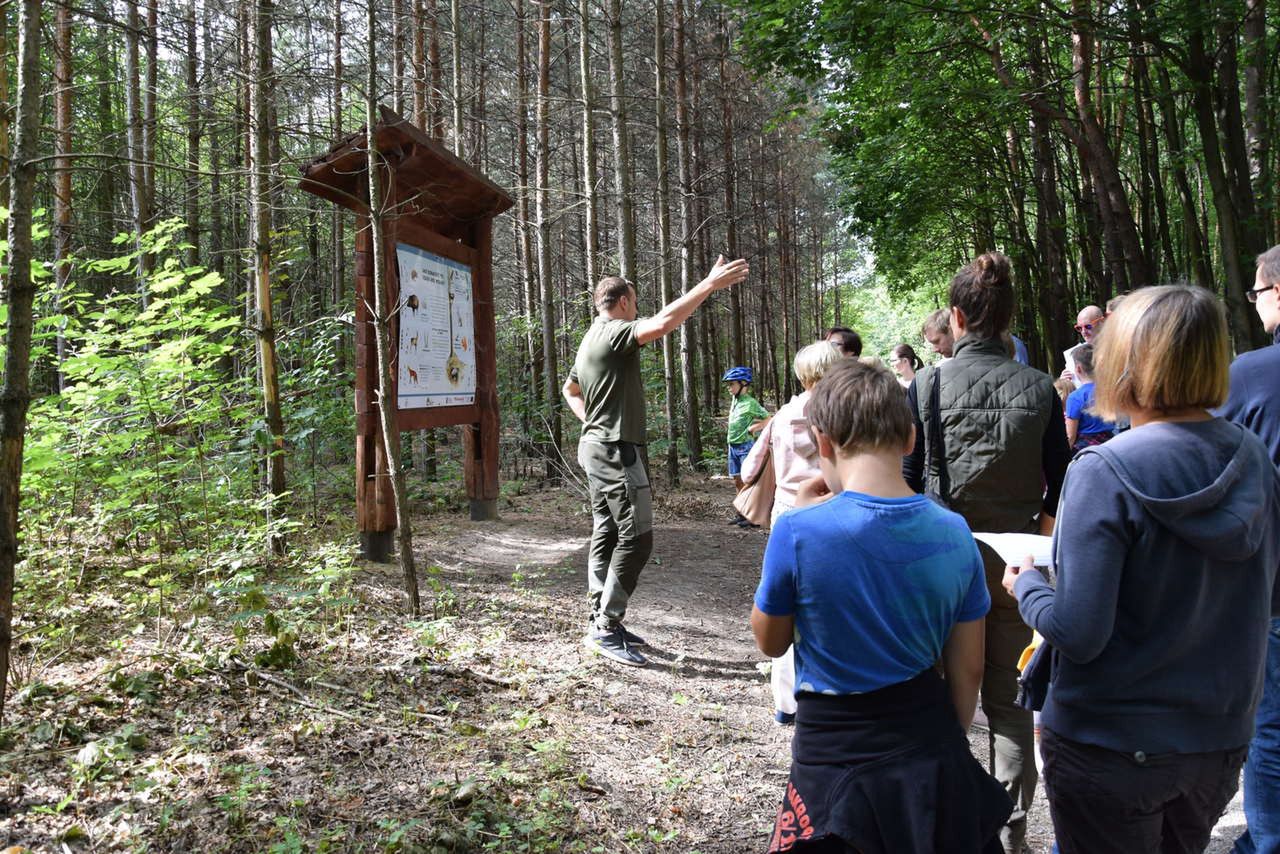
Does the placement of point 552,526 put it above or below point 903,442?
below

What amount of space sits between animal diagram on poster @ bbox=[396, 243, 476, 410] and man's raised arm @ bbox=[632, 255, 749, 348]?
2.69 meters

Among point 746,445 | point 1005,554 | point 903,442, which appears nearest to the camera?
point 903,442

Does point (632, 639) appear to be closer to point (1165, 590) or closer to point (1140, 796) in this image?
point (1140, 796)

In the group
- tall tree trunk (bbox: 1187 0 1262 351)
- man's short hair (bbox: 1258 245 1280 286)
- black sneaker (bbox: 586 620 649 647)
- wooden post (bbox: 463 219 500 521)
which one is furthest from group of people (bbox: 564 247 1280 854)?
tall tree trunk (bbox: 1187 0 1262 351)

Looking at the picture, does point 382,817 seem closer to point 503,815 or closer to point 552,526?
point 503,815

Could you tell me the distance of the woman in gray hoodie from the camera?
5.34 ft

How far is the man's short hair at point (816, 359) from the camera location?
3625mm

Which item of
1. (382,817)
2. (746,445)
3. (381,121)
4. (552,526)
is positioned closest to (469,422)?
(552,526)

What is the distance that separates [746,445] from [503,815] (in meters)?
7.70

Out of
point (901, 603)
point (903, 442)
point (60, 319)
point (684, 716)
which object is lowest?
point (684, 716)

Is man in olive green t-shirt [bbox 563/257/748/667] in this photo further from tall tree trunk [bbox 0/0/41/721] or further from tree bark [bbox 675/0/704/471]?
tree bark [bbox 675/0/704/471]

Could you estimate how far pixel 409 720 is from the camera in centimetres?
378

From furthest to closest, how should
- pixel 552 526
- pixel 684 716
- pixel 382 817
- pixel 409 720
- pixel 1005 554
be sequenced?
pixel 552 526 → pixel 684 716 → pixel 409 720 → pixel 382 817 → pixel 1005 554

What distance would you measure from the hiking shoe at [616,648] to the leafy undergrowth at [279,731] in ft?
1.46
